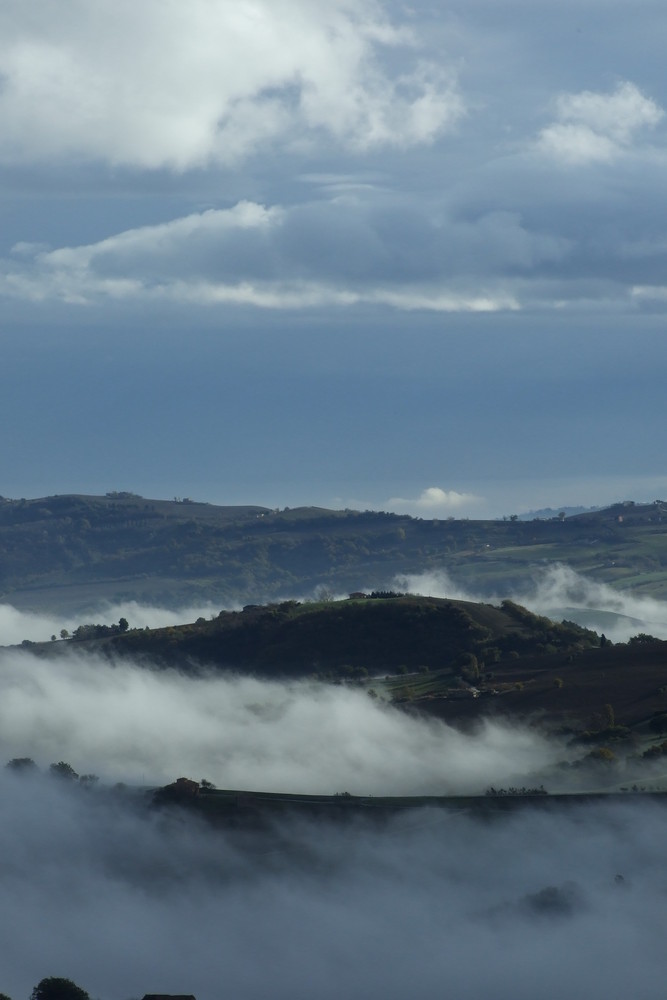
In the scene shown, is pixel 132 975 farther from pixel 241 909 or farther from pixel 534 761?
pixel 534 761

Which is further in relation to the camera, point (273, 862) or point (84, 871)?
point (84, 871)

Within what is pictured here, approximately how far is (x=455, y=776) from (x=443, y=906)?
40.1 metres

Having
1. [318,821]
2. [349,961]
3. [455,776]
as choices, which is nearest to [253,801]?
[318,821]

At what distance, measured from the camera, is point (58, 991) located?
113 meters

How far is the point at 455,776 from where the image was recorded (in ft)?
586

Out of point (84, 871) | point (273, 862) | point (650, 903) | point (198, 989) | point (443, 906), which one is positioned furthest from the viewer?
point (84, 871)

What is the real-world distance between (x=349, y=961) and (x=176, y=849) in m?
37.1

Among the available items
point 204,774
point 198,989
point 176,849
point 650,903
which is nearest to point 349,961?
point 198,989

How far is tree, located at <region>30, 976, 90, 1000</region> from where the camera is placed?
4444 inches

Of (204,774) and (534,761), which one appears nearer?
(534,761)

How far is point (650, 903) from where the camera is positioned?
5143 inches

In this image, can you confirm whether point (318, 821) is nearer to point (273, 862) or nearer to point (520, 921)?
point (273, 862)

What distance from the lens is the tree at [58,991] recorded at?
370 ft

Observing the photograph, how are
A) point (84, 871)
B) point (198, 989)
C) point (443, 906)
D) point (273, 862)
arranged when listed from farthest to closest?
point (84, 871)
point (273, 862)
point (443, 906)
point (198, 989)
